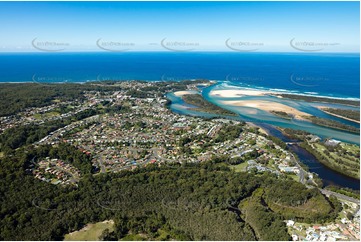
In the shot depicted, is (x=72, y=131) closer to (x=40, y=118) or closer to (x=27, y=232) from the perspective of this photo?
(x=40, y=118)

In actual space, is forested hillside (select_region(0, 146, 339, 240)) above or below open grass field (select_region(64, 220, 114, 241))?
above

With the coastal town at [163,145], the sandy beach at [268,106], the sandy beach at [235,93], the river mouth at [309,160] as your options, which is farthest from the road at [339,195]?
the sandy beach at [235,93]

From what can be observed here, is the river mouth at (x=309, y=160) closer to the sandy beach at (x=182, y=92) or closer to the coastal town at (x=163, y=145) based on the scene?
the coastal town at (x=163, y=145)

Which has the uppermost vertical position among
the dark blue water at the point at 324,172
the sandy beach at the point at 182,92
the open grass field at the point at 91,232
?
the sandy beach at the point at 182,92

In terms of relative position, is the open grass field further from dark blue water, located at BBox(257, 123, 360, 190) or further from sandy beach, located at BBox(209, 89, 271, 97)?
sandy beach, located at BBox(209, 89, 271, 97)

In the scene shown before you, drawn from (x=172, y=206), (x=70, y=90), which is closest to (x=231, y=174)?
(x=172, y=206)

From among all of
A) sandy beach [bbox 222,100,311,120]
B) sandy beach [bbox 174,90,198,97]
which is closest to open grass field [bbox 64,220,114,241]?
sandy beach [bbox 222,100,311,120]
